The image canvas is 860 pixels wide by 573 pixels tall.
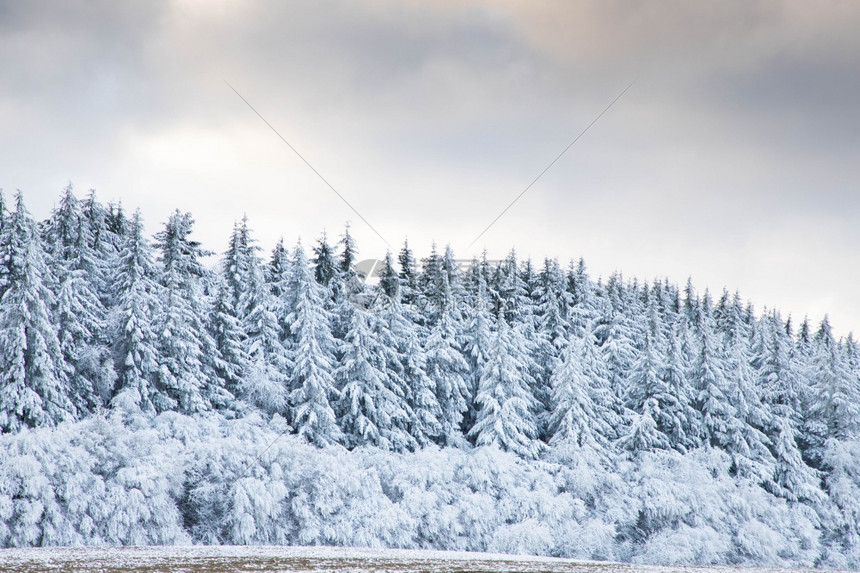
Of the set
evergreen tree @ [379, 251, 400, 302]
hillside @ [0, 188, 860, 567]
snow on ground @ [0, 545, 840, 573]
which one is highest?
evergreen tree @ [379, 251, 400, 302]

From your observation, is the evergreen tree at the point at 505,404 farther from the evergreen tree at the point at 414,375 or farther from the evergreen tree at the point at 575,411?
the evergreen tree at the point at 414,375

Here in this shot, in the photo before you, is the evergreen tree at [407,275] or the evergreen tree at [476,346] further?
the evergreen tree at [407,275]

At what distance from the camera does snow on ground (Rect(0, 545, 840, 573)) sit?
1823 centimetres

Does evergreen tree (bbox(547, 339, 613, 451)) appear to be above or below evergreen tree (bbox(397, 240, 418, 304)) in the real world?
below

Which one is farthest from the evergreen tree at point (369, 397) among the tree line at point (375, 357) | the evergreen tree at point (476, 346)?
the evergreen tree at point (476, 346)

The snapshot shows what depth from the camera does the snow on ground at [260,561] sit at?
718 inches

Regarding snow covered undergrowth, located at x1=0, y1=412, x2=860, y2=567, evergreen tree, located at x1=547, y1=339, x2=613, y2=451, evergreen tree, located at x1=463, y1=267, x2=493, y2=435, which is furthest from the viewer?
evergreen tree, located at x1=463, y1=267, x2=493, y2=435

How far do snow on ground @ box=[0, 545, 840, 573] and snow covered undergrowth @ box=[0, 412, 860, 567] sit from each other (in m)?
8.06

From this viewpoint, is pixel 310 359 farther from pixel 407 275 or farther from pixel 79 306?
pixel 407 275

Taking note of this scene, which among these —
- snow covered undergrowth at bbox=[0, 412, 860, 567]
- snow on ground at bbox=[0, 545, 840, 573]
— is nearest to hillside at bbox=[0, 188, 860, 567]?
snow covered undergrowth at bbox=[0, 412, 860, 567]

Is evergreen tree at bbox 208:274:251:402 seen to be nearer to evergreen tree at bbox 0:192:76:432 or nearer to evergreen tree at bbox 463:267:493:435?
evergreen tree at bbox 0:192:76:432

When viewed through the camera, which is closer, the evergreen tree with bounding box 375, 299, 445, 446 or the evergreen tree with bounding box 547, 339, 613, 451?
the evergreen tree with bounding box 547, 339, 613, 451

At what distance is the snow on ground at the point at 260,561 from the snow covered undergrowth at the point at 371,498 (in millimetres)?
8064

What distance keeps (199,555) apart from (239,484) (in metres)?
11.5
